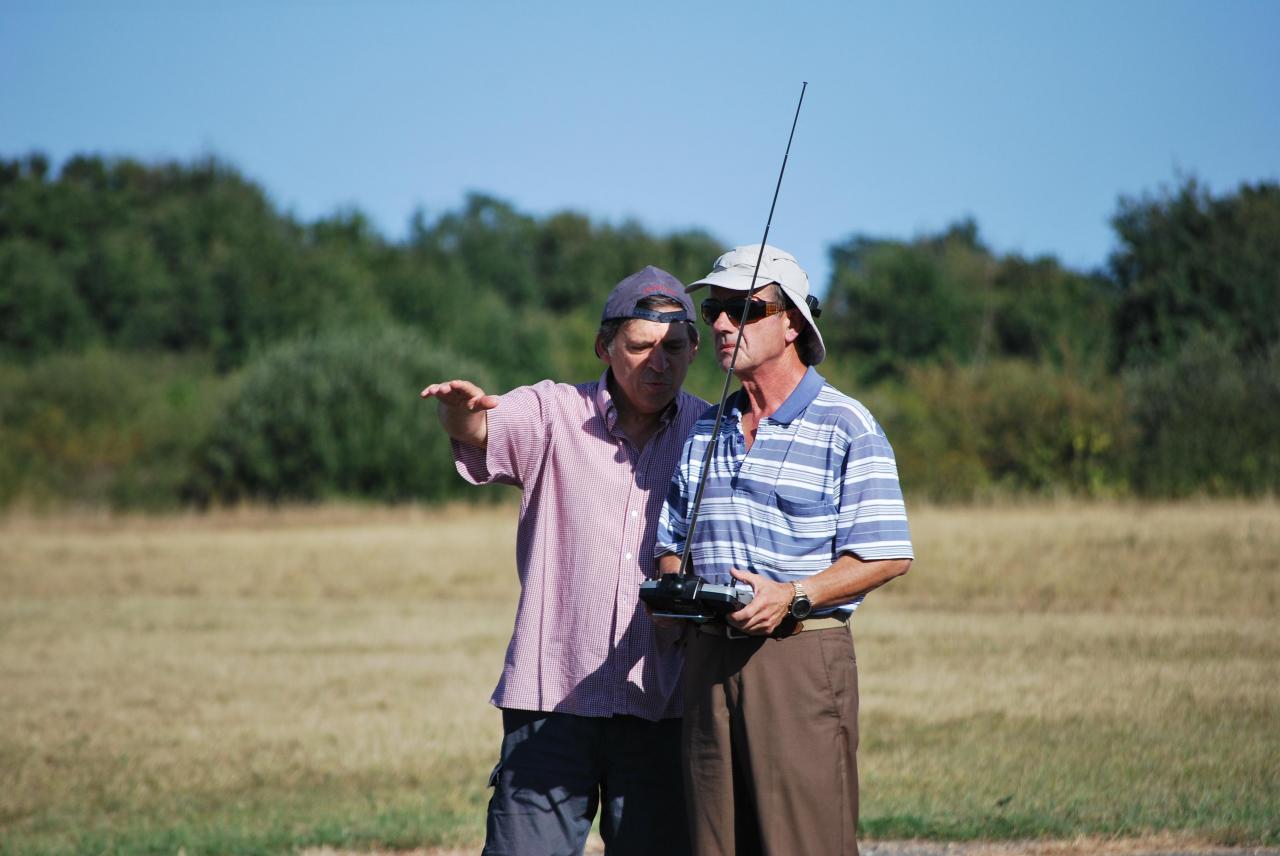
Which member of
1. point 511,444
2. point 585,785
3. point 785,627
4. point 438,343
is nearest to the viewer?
point 785,627

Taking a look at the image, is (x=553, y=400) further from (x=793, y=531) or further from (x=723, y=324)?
(x=793, y=531)

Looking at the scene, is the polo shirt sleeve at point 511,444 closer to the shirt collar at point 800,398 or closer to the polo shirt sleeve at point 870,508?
the shirt collar at point 800,398

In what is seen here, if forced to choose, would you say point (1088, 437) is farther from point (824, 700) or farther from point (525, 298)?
point (525, 298)

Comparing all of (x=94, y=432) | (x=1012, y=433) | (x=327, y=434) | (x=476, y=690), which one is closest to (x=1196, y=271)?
(x=1012, y=433)

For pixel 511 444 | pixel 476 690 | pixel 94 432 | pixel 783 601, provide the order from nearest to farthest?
pixel 783 601, pixel 511 444, pixel 476 690, pixel 94 432

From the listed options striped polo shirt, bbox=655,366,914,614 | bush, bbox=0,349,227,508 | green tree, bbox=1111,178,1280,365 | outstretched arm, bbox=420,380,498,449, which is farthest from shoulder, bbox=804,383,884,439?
bush, bbox=0,349,227,508

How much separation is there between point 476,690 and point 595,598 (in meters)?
8.45

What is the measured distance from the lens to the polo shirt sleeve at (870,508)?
3666mm

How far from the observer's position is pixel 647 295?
4.28m

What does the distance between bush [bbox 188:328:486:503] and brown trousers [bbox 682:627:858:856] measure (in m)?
37.0

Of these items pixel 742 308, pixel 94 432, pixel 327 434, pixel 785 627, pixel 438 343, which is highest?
pixel 438 343

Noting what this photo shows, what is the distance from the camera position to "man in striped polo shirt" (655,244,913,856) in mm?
3627

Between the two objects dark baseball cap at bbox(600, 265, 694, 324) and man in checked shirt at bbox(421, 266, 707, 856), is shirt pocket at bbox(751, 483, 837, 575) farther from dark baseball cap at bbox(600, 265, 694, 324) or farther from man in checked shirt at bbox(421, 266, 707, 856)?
dark baseball cap at bbox(600, 265, 694, 324)

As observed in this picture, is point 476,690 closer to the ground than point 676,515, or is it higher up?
closer to the ground
